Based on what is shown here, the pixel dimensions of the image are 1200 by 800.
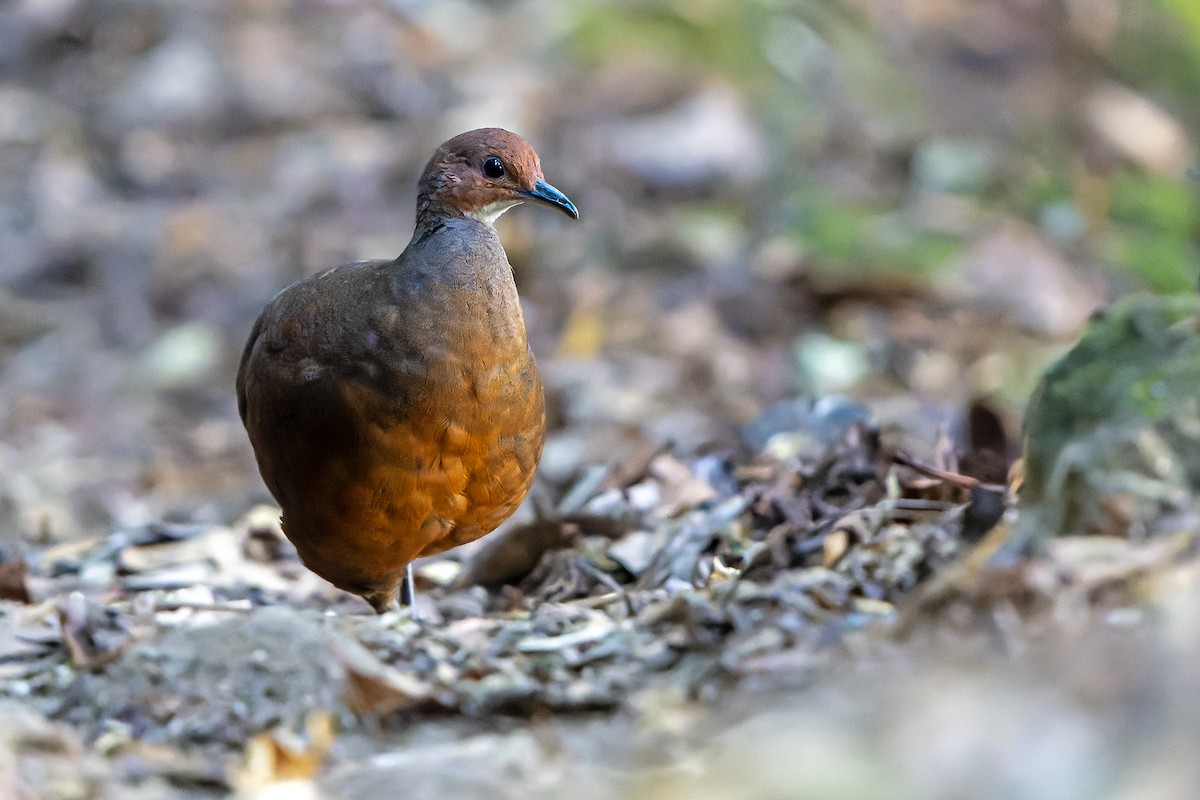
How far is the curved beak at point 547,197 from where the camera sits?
456 cm

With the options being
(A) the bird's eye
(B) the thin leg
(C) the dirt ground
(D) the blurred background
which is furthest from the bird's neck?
(D) the blurred background

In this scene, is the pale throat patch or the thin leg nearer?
the pale throat patch

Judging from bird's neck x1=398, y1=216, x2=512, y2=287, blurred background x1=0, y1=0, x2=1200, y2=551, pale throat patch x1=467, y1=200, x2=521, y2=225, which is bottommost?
bird's neck x1=398, y1=216, x2=512, y2=287

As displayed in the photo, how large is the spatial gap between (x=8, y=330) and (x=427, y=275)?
5772 mm

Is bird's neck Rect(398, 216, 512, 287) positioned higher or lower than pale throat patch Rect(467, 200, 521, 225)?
lower

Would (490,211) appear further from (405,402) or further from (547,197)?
(405,402)

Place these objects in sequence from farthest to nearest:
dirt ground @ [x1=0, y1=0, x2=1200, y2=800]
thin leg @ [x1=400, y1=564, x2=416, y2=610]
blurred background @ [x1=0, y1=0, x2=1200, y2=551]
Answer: blurred background @ [x1=0, y1=0, x2=1200, y2=551] → thin leg @ [x1=400, y1=564, x2=416, y2=610] → dirt ground @ [x1=0, y1=0, x2=1200, y2=800]

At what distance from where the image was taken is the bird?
13.5 feet

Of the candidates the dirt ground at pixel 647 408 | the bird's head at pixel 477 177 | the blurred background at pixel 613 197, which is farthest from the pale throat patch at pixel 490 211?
the blurred background at pixel 613 197

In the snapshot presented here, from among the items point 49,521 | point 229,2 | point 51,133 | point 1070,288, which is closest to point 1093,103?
point 1070,288

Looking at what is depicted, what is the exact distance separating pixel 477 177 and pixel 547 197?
0.73 ft

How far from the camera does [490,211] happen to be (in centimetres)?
456

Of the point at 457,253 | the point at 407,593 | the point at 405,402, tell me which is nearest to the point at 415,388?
the point at 405,402

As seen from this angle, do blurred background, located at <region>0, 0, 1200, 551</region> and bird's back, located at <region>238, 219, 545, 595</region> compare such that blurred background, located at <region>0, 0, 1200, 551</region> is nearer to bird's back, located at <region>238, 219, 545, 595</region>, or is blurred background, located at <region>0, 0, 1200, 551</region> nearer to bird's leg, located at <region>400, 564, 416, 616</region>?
bird's leg, located at <region>400, 564, 416, 616</region>
